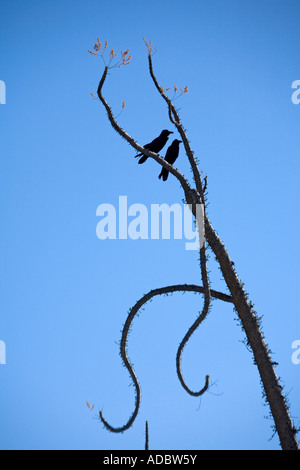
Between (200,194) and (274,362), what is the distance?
82.4 inches

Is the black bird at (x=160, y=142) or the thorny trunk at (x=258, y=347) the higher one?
the black bird at (x=160, y=142)

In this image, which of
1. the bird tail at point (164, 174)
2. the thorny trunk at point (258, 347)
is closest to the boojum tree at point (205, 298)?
the thorny trunk at point (258, 347)

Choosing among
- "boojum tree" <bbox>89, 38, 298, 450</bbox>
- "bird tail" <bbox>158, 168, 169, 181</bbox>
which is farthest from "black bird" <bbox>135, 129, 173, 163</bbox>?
"boojum tree" <bbox>89, 38, 298, 450</bbox>

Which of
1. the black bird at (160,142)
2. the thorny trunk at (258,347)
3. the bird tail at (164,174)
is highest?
the black bird at (160,142)

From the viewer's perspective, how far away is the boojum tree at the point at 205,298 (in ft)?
23.8

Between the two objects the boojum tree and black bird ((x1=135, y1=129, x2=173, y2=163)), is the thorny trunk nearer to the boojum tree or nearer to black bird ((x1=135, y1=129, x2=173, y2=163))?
the boojum tree

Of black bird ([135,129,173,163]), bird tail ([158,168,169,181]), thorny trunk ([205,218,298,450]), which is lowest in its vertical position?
thorny trunk ([205,218,298,450])

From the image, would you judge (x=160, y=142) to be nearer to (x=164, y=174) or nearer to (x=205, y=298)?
(x=164, y=174)

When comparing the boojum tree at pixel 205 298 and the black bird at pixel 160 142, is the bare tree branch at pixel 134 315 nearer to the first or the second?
the boojum tree at pixel 205 298

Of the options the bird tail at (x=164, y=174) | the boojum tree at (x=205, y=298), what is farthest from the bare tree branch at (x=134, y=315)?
the bird tail at (x=164, y=174)

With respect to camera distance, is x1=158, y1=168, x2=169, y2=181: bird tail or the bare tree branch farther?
x1=158, y1=168, x2=169, y2=181: bird tail

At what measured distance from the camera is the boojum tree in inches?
286

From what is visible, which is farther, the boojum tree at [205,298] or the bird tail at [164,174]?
the bird tail at [164,174]
